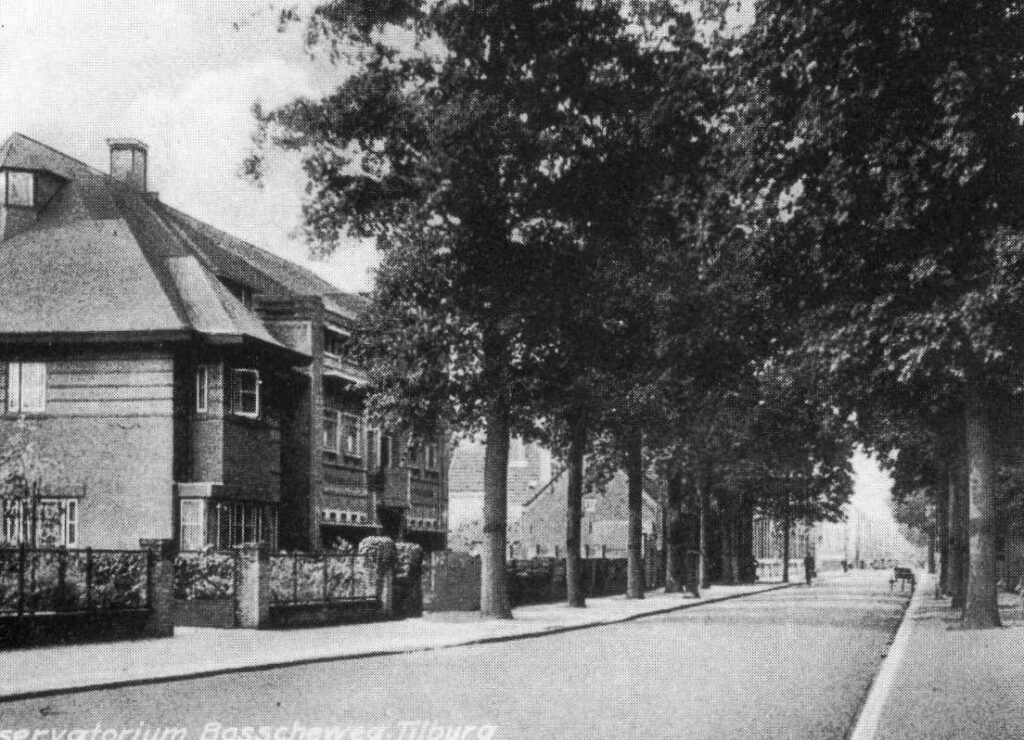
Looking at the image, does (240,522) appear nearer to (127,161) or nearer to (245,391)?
(245,391)

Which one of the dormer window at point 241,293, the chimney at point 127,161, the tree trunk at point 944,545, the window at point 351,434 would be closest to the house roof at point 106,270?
the dormer window at point 241,293

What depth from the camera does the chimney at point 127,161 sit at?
43.3m

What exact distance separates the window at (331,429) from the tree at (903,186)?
67.6ft

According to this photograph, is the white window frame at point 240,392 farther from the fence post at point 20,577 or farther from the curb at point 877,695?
the curb at point 877,695

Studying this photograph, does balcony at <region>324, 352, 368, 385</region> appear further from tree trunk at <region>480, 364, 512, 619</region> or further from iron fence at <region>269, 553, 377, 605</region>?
iron fence at <region>269, 553, 377, 605</region>

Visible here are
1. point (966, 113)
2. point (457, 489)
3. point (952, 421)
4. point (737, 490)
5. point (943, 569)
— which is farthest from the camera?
point (457, 489)

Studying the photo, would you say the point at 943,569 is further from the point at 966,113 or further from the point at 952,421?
the point at 966,113

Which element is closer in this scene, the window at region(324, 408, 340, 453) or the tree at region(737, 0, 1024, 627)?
the tree at region(737, 0, 1024, 627)

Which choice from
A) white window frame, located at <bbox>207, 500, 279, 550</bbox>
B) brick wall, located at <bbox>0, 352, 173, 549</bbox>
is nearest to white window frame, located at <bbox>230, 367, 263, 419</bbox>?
brick wall, located at <bbox>0, 352, 173, 549</bbox>

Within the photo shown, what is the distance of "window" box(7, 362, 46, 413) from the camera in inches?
1423

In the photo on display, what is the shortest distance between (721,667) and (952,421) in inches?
676

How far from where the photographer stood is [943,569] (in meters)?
51.0

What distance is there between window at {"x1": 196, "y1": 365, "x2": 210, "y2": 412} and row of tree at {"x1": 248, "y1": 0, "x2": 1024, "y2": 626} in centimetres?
772

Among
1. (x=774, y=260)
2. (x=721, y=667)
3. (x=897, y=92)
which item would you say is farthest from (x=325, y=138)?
(x=721, y=667)
